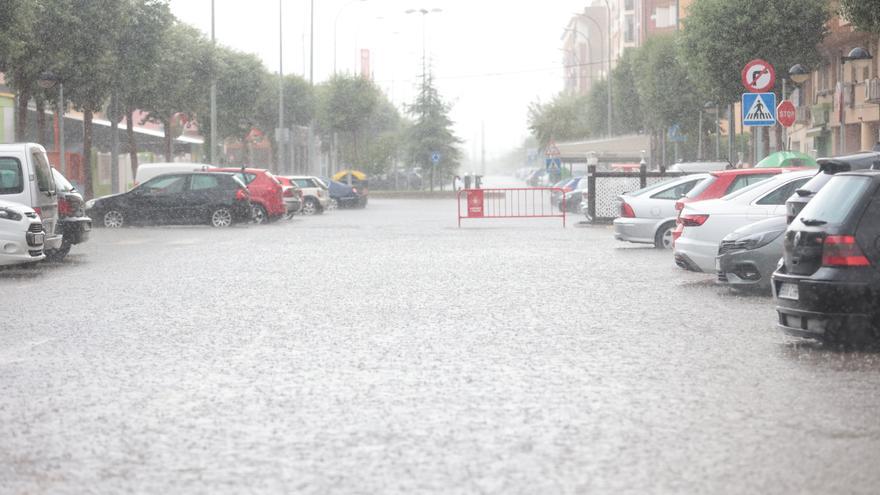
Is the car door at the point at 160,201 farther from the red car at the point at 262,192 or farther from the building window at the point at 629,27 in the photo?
the building window at the point at 629,27

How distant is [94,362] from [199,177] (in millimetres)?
26678

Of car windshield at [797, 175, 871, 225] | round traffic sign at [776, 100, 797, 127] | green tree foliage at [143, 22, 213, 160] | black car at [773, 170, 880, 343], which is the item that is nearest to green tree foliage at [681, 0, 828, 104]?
round traffic sign at [776, 100, 797, 127]

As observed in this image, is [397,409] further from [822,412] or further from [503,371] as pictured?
[822,412]

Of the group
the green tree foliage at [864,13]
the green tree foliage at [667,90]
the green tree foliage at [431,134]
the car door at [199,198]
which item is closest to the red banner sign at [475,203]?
the car door at [199,198]

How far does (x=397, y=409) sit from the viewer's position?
847 centimetres

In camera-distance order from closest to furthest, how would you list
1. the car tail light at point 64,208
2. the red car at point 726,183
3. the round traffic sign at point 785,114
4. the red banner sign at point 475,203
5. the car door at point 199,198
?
1. the red car at point 726,183
2. the car tail light at point 64,208
3. the round traffic sign at point 785,114
4. the car door at point 199,198
5. the red banner sign at point 475,203

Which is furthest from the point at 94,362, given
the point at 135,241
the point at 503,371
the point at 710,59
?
the point at 710,59

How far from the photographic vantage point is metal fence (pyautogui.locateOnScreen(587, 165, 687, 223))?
3581cm

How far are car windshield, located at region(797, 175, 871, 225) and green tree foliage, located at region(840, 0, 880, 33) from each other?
1509cm

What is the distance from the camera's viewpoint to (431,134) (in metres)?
94.4

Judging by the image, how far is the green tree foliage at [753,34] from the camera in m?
45.0

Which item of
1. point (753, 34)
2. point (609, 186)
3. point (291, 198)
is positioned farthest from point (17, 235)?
point (753, 34)

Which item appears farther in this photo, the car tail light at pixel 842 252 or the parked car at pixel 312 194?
the parked car at pixel 312 194

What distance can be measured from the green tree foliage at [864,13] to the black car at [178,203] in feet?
53.5
